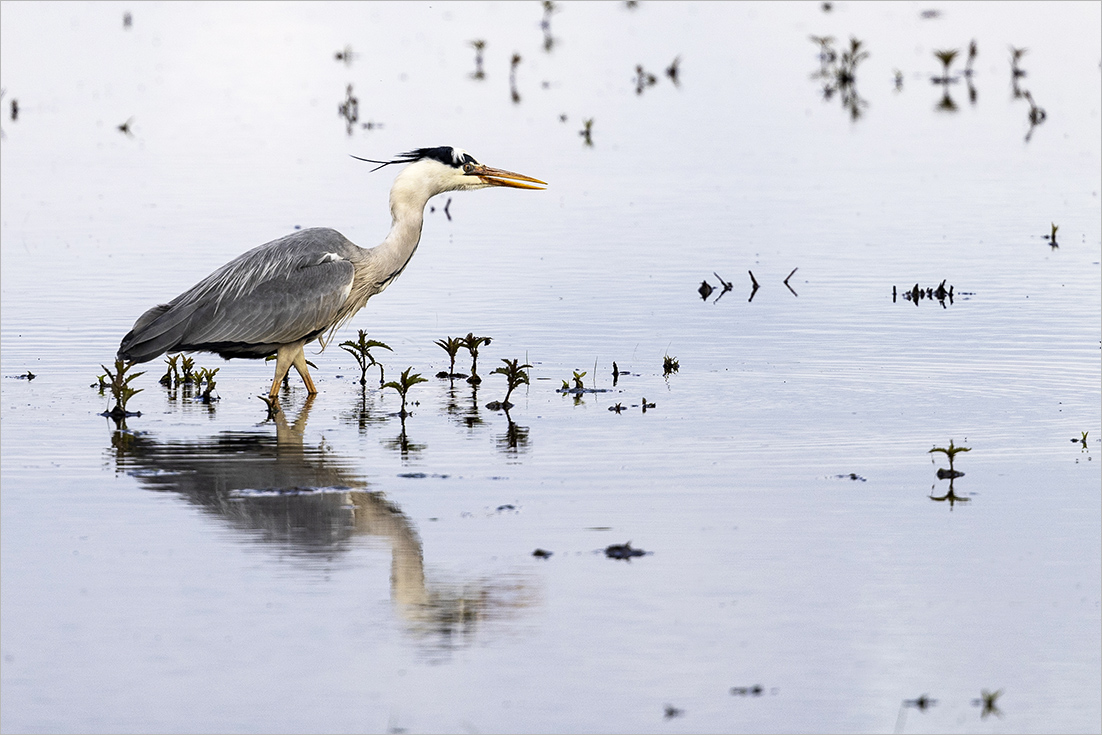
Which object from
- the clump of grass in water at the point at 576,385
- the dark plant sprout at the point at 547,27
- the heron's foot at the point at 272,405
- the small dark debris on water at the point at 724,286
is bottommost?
the heron's foot at the point at 272,405

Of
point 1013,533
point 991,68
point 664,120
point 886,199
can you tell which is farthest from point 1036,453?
point 991,68

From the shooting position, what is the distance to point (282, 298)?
35.8 ft

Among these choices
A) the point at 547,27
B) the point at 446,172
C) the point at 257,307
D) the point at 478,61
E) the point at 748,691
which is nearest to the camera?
the point at 748,691

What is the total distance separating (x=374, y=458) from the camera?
9.08m

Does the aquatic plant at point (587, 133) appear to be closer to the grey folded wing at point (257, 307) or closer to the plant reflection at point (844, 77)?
the plant reflection at point (844, 77)

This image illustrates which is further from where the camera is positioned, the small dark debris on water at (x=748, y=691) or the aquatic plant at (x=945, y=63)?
the aquatic plant at (x=945, y=63)

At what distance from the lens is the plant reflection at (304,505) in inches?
260

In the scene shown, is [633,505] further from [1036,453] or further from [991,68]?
[991,68]

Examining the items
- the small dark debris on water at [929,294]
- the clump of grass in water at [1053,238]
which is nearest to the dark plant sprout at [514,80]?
the clump of grass in water at [1053,238]

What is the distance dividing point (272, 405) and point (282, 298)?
0.78m

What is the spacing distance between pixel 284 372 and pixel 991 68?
2374cm

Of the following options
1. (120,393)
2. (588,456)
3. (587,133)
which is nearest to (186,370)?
(120,393)

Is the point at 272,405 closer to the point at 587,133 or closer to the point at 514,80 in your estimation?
the point at 587,133

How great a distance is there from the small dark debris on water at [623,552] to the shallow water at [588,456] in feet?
0.24
